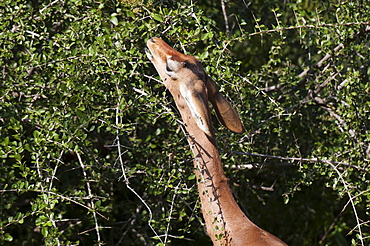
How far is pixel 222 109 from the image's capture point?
2.50 metres

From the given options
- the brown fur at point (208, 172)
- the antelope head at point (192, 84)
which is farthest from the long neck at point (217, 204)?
the antelope head at point (192, 84)

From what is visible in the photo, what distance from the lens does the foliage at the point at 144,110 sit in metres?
2.65

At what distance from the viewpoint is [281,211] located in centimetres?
493

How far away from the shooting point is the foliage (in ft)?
8.71

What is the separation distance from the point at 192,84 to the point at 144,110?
1.59ft

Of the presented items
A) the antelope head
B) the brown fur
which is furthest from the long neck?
the antelope head

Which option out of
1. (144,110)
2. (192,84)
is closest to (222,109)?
(192,84)

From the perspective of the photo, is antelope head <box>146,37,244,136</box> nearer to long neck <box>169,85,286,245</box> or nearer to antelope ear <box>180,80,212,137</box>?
antelope ear <box>180,80,212,137</box>

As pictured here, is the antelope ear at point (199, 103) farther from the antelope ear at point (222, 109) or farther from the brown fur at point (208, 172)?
the antelope ear at point (222, 109)

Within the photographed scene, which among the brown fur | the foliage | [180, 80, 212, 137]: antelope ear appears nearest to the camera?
[180, 80, 212, 137]: antelope ear

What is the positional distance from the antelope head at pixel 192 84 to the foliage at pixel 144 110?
7.5 inches

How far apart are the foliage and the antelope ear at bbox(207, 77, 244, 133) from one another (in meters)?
0.20

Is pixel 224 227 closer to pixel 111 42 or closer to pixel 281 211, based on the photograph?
pixel 111 42

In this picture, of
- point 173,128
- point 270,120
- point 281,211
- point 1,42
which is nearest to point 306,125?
point 270,120
